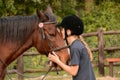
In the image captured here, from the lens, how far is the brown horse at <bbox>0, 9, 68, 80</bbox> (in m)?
4.88

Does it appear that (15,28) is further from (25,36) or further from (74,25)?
(74,25)

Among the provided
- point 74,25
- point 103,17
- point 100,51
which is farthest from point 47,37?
point 103,17

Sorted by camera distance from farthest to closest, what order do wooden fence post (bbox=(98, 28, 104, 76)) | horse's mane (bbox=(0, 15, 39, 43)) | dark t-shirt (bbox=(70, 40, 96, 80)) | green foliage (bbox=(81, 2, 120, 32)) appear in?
green foliage (bbox=(81, 2, 120, 32))
wooden fence post (bbox=(98, 28, 104, 76))
horse's mane (bbox=(0, 15, 39, 43))
dark t-shirt (bbox=(70, 40, 96, 80))

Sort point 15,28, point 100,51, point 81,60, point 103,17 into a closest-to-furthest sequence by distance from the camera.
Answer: point 81,60
point 15,28
point 100,51
point 103,17

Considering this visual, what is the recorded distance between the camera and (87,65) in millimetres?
4199

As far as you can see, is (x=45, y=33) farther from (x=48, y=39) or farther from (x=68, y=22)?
(x=68, y=22)

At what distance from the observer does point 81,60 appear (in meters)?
4.17

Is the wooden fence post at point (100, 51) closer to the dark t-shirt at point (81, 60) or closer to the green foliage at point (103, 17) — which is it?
the green foliage at point (103, 17)

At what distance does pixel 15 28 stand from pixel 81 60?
113 cm

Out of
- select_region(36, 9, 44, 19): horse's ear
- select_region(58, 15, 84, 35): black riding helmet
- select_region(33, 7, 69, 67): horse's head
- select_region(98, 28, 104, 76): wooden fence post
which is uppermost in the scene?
select_region(58, 15, 84, 35): black riding helmet

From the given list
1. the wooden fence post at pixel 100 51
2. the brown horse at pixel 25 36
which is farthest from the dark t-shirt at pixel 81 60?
the wooden fence post at pixel 100 51

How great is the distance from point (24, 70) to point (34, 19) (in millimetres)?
5966

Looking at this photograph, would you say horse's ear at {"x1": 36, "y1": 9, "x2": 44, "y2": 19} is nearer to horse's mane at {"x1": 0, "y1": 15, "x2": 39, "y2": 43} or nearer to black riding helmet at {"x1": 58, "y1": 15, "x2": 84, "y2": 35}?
horse's mane at {"x1": 0, "y1": 15, "x2": 39, "y2": 43}

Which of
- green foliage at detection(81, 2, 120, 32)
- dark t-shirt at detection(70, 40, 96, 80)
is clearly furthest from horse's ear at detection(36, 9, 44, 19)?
green foliage at detection(81, 2, 120, 32)
